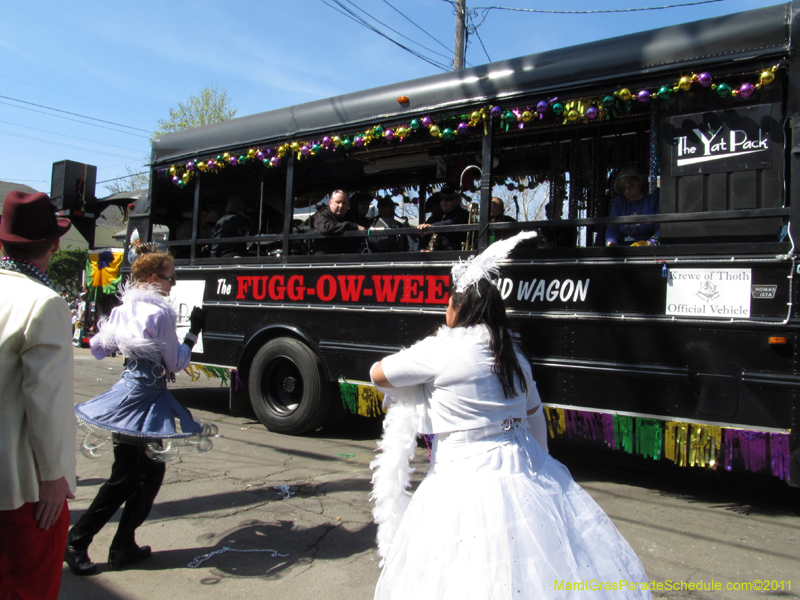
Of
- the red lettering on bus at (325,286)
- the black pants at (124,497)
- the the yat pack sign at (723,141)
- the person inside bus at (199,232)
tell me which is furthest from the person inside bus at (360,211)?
the black pants at (124,497)

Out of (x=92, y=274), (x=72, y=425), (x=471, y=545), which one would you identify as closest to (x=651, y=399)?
(x=471, y=545)

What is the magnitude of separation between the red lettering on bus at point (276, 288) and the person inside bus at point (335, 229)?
0.49 meters

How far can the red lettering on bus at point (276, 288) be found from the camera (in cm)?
598

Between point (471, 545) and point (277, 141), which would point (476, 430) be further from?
point (277, 141)

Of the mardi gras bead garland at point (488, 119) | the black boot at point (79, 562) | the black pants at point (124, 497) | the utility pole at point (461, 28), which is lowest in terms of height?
the black boot at point (79, 562)

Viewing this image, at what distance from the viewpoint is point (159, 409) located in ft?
10.4

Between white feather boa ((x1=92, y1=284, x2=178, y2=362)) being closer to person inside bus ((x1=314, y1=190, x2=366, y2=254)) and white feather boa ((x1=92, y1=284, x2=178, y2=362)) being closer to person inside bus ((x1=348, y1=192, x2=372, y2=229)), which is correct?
person inside bus ((x1=314, y1=190, x2=366, y2=254))

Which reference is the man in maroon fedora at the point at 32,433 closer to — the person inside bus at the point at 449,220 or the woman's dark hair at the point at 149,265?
the woman's dark hair at the point at 149,265

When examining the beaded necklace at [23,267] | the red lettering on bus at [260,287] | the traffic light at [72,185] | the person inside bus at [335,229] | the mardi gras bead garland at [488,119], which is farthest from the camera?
the traffic light at [72,185]

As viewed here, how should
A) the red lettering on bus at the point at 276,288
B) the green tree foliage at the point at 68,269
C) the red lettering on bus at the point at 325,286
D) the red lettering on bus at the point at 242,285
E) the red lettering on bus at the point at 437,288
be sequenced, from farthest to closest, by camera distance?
1. the green tree foliage at the point at 68,269
2. the red lettering on bus at the point at 242,285
3. the red lettering on bus at the point at 276,288
4. the red lettering on bus at the point at 325,286
5. the red lettering on bus at the point at 437,288

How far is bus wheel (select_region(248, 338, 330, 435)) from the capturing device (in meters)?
5.70

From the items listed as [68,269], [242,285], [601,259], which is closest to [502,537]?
[601,259]

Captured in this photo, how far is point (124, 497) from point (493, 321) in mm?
2246

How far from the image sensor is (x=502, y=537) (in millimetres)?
1796
